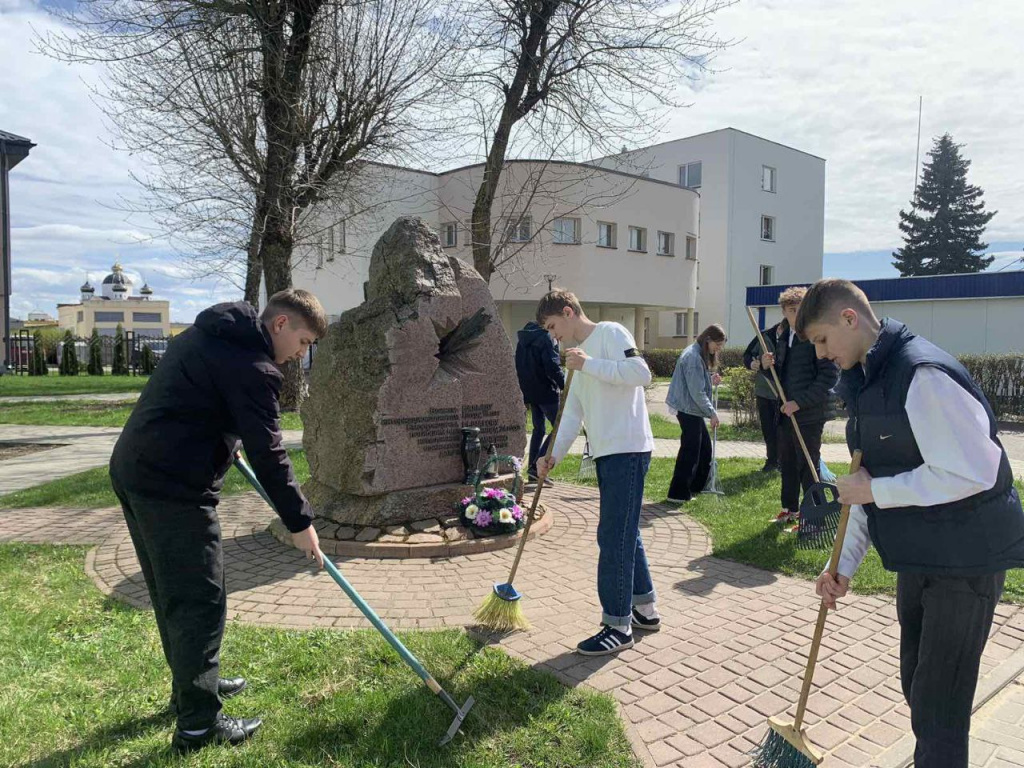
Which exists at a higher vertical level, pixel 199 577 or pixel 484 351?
pixel 484 351

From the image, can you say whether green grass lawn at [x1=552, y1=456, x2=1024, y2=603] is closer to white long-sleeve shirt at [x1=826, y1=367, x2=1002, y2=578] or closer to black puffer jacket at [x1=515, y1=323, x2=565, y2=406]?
black puffer jacket at [x1=515, y1=323, x2=565, y2=406]

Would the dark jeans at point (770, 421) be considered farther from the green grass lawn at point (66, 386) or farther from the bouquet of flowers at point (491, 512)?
the green grass lawn at point (66, 386)

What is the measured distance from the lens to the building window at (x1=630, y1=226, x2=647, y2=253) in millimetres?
28078

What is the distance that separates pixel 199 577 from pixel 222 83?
11.1m

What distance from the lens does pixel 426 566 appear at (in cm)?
512

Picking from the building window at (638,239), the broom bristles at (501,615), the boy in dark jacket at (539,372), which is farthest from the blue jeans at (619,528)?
the building window at (638,239)

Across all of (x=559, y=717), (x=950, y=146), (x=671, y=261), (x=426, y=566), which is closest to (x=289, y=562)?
(x=426, y=566)

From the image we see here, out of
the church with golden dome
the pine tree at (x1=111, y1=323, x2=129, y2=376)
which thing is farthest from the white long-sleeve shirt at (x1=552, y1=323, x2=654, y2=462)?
the church with golden dome

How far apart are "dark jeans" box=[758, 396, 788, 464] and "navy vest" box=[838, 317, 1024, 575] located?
589 centimetres

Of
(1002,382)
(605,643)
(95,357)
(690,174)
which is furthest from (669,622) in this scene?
(690,174)

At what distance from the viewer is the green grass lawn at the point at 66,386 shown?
20.6m

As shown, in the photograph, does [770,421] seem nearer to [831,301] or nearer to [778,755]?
[778,755]

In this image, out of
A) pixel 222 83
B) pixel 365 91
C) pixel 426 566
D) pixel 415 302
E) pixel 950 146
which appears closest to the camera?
pixel 426 566

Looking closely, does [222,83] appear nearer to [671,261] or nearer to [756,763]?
[756,763]
